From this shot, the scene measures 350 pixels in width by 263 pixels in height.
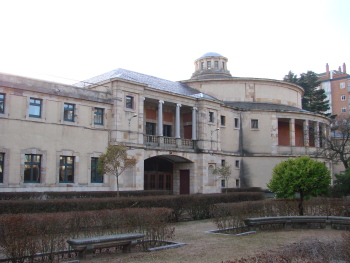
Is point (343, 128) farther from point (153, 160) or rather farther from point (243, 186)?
point (153, 160)

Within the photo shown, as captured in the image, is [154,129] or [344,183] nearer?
[344,183]

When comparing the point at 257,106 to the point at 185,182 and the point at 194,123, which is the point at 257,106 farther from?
the point at 185,182

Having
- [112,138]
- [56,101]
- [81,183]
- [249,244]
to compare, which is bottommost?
[249,244]

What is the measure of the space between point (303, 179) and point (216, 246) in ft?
30.0

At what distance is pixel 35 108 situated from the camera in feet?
86.5

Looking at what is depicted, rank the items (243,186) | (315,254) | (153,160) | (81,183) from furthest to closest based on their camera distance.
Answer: (243,186) → (153,160) → (81,183) → (315,254)

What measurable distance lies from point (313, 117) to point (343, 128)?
8.23 meters

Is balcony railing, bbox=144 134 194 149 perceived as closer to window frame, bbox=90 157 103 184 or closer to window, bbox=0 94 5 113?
window frame, bbox=90 157 103 184

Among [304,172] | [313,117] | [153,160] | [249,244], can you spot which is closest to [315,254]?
[249,244]

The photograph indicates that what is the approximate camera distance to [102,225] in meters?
13.6

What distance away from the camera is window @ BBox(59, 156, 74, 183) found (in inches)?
1072

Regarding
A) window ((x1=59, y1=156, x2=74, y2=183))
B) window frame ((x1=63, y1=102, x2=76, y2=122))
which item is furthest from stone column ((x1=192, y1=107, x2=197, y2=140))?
window ((x1=59, y1=156, x2=74, y2=183))

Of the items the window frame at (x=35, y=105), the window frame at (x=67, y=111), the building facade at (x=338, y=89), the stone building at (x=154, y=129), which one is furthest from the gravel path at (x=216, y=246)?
the building facade at (x=338, y=89)

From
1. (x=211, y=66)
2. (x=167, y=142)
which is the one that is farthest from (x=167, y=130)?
(x=211, y=66)
